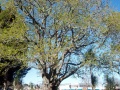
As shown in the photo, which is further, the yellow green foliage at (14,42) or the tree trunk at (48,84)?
the tree trunk at (48,84)

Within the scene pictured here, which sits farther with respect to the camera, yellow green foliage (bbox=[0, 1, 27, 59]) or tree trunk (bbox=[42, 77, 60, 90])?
tree trunk (bbox=[42, 77, 60, 90])

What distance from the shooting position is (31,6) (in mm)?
24531

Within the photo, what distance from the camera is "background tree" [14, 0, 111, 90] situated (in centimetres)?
2257

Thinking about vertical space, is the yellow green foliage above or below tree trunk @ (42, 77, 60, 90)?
above

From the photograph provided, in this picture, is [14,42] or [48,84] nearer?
[14,42]

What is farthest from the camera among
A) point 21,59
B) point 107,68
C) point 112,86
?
point 112,86

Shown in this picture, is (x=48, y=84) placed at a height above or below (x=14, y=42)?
below

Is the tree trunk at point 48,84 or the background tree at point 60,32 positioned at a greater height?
the background tree at point 60,32

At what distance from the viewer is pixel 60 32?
945 inches

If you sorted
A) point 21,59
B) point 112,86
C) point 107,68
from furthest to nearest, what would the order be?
1. point 112,86
2. point 107,68
3. point 21,59

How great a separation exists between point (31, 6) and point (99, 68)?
24.8 feet

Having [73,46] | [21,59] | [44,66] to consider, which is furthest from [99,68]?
[21,59]

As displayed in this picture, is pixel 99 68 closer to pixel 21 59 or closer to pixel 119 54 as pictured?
pixel 119 54

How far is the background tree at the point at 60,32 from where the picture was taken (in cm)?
2257
